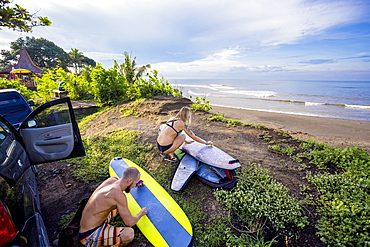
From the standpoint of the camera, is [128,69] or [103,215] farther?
[128,69]

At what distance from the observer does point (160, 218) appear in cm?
275

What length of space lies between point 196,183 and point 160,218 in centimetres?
127

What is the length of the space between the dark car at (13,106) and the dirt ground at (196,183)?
Answer: 199 cm

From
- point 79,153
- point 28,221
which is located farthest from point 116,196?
point 79,153

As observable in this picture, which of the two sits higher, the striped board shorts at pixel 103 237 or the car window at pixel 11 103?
the car window at pixel 11 103

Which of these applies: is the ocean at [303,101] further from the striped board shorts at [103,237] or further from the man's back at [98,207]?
the striped board shorts at [103,237]

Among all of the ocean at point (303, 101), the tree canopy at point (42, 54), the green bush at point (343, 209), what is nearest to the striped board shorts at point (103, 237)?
the green bush at point (343, 209)

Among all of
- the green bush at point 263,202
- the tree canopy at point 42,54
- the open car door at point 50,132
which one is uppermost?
the tree canopy at point 42,54

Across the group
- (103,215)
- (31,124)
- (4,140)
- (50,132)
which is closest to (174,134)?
(103,215)

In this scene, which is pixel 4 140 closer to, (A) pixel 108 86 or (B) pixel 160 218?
(B) pixel 160 218

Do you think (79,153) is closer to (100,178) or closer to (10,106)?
(100,178)

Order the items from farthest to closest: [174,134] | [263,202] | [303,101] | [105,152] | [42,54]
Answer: [42,54], [303,101], [105,152], [174,134], [263,202]

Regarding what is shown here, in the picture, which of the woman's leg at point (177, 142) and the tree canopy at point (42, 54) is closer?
the woman's leg at point (177, 142)

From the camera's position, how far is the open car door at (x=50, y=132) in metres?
3.05
